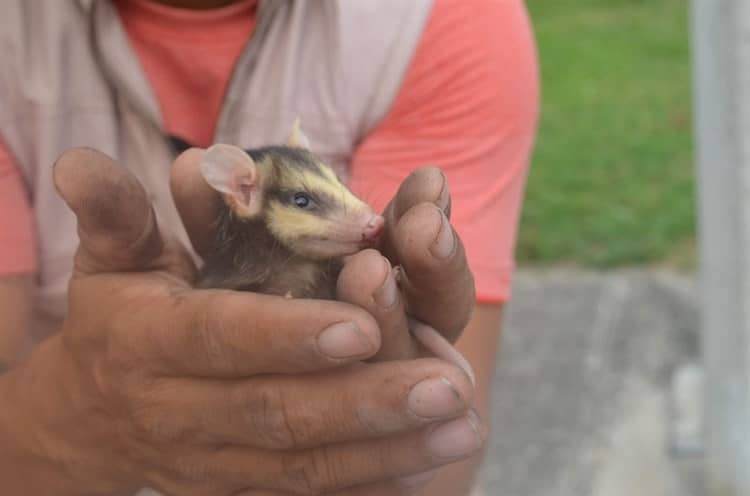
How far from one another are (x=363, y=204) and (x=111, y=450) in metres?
0.41

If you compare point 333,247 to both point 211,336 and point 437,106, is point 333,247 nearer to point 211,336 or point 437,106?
point 211,336

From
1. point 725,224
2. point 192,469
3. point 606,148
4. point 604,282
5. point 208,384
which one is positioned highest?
point 208,384

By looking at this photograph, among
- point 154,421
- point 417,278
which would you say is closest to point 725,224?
point 417,278

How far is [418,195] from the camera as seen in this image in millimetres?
1036

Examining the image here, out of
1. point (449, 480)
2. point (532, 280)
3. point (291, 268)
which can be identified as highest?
point (291, 268)

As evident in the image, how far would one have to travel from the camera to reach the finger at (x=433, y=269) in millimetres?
971

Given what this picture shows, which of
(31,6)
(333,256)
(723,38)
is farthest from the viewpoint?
(723,38)

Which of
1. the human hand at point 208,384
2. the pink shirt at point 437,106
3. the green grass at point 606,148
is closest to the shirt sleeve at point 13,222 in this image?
the pink shirt at point 437,106

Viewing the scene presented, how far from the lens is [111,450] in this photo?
1.20 meters

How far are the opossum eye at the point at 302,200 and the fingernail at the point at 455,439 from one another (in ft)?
1.03

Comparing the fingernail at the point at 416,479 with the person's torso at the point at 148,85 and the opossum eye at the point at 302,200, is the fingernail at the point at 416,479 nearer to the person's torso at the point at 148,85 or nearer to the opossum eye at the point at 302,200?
the opossum eye at the point at 302,200

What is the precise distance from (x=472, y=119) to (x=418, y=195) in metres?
0.51

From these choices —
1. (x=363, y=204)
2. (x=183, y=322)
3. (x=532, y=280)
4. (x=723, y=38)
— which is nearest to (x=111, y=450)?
(x=183, y=322)

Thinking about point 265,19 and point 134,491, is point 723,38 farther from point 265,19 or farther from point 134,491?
point 134,491
